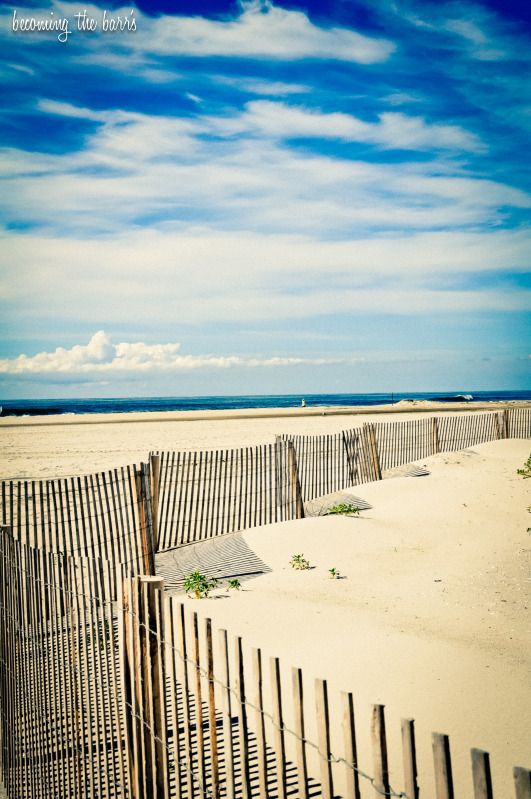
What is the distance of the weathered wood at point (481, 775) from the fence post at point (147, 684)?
6.27ft

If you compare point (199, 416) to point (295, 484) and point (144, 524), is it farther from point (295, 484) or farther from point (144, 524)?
point (144, 524)

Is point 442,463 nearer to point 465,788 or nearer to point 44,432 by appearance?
point 465,788

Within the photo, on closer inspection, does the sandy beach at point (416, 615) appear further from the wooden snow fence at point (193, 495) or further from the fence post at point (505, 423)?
the fence post at point (505, 423)

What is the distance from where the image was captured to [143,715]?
136 inches

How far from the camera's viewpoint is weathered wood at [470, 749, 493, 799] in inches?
64.5

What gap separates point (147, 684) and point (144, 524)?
4945 millimetres

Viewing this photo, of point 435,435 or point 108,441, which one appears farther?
point 108,441

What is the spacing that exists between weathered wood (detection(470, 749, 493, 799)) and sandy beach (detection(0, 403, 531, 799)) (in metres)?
2.99

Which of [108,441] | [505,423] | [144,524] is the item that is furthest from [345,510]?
[108,441]

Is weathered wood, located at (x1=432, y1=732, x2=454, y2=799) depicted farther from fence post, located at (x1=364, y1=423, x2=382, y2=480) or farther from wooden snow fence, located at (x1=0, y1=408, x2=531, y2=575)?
fence post, located at (x1=364, y1=423, x2=382, y2=480)

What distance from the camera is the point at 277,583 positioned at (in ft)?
29.1

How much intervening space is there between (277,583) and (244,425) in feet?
123

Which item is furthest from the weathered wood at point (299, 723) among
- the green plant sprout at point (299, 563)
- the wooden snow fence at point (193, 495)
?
the green plant sprout at point (299, 563)

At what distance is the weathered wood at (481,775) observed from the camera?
1639mm
